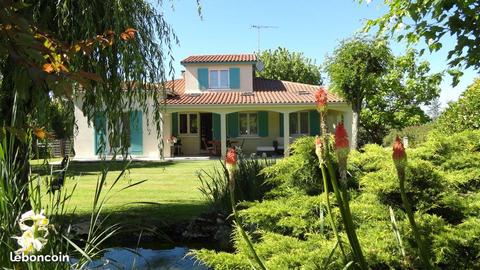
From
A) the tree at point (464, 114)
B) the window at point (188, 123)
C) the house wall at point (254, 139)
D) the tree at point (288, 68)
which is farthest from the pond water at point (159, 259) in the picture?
the tree at point (288, 68)

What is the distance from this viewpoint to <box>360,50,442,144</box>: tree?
26391 millimetres

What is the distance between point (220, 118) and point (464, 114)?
15167mm

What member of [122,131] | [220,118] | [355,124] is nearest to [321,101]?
[122,131]

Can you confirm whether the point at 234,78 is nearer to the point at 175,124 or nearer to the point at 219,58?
the point at 219,58

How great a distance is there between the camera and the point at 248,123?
25.2 metres

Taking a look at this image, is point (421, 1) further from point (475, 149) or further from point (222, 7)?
point (222, 7)

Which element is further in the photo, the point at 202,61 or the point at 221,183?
the point at 202,61

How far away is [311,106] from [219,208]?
16639 mm

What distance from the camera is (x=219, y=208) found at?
6660 millimetres

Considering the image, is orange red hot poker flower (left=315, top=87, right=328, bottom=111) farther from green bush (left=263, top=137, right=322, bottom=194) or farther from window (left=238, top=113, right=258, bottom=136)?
window (left=238, top=113, right=258, bottom=136)

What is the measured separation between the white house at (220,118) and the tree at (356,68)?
1.29 metres

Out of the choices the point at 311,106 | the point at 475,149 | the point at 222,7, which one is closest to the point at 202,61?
the point at 311,106

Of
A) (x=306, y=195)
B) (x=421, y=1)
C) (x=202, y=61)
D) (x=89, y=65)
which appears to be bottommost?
(x=306, y=195)

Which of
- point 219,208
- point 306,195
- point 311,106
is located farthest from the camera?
point 311,106
